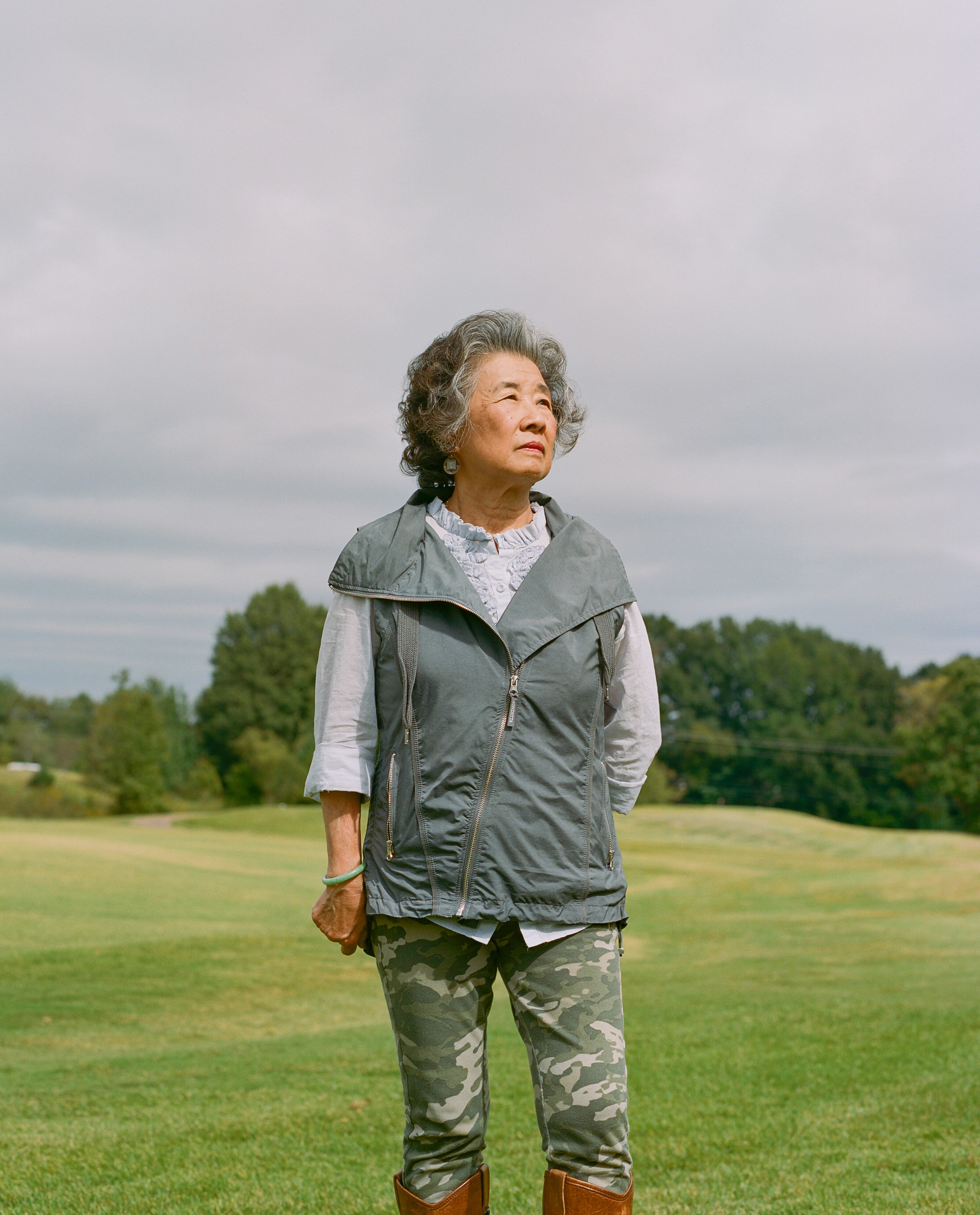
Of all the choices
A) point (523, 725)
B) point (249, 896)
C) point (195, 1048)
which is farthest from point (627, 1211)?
point (249, 896)

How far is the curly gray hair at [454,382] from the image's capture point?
3035 millimetres

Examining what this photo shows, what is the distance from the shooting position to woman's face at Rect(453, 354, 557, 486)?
117 inches

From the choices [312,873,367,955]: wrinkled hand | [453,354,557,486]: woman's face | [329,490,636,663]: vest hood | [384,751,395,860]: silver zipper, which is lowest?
[312,873,367,955]: wrinkled hand

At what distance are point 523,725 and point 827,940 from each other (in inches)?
512

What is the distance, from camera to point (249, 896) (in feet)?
58.0

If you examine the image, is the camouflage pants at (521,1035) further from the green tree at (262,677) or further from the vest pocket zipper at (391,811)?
the green tree at (262,677)

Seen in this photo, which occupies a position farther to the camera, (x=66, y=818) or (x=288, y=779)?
(x=288, y=779)

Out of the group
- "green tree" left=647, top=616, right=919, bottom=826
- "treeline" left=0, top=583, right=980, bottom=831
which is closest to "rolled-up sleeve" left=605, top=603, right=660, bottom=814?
"treeline" left=0, top=583, right=980, bottom=831

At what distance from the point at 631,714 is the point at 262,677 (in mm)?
65328

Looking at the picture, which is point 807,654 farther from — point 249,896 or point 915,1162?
point 915,1162

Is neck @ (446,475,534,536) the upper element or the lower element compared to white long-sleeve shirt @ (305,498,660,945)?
upper

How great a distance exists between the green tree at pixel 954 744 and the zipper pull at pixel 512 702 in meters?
56.0

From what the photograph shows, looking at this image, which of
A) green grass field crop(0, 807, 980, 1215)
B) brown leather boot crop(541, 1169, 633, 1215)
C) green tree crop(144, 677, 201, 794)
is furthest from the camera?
green tree crop(144, 677, 201, 794)

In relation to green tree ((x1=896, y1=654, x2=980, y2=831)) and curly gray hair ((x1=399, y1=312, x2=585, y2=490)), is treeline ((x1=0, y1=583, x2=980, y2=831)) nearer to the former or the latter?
green tree ((x1=896, y1=654, x2=980, y2=831))
